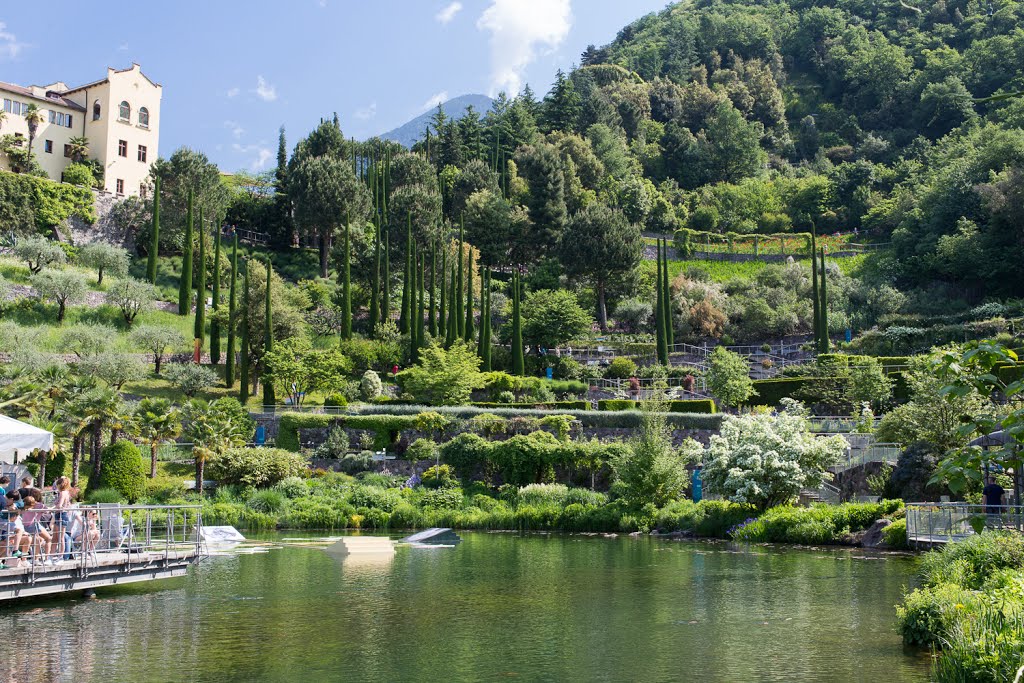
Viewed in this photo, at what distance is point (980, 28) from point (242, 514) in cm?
10846

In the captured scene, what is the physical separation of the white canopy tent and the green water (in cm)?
286

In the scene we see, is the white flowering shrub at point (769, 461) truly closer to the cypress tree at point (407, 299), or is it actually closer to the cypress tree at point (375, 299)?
the cypress tree at point (407, 299)

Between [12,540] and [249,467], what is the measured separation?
20.3 meters

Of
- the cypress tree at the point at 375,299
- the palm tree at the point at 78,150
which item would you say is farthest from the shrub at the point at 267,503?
the palm tree at the point at 78,150

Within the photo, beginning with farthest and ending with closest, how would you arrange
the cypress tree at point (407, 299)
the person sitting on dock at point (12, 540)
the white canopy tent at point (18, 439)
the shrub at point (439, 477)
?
the cypress tree at point (407, 299) → the shrub at point (439, 477) → the white canopy tent at point (18, 439) → the person sitting on dock at point (12, 540)

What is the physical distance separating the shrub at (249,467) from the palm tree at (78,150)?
44382 mm

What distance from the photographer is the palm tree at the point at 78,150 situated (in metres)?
72.6

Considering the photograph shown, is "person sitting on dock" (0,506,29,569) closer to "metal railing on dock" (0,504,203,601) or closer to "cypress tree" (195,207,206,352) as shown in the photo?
"metal railing on dock" (0,504,203,601)

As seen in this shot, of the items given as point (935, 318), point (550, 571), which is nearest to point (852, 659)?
point (550, 571)

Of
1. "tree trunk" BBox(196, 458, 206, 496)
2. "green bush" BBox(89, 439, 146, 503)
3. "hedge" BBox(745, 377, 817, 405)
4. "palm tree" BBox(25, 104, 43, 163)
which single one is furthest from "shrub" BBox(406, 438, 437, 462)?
"palm tree" BBox(25, 104, 43, 163)

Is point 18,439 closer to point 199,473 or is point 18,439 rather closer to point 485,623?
point 485,623

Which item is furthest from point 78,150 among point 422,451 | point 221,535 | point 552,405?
point 221,535

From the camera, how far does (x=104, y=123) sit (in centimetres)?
7400

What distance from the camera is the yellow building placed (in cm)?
7156
